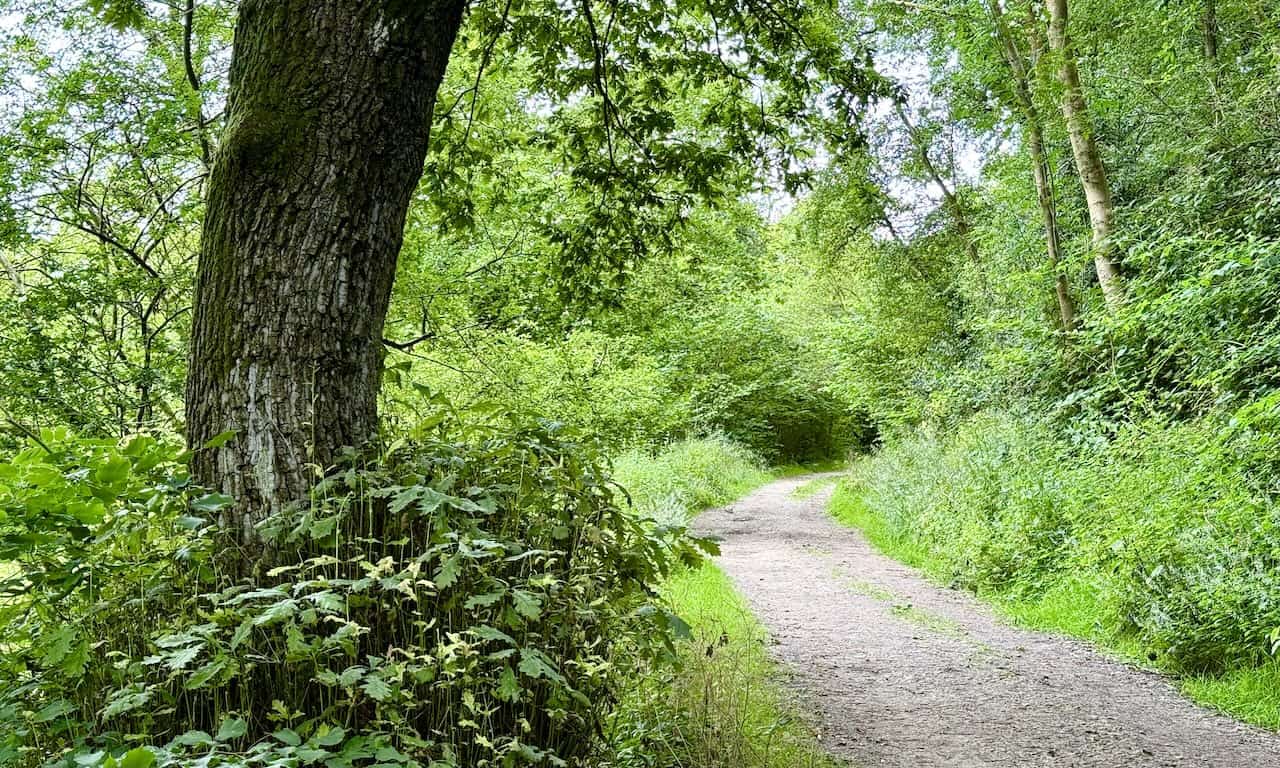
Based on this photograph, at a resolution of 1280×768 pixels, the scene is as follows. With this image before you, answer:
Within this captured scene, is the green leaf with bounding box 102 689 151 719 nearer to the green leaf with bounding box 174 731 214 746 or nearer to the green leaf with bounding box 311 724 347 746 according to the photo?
the green leaf with bounding box 174 731 214 746

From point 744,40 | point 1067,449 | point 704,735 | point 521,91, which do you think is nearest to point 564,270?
point 744,40

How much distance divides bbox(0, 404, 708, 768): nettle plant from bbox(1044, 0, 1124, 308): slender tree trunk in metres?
9.01

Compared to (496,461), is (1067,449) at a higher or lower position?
lower

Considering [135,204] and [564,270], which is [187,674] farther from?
[135,204]

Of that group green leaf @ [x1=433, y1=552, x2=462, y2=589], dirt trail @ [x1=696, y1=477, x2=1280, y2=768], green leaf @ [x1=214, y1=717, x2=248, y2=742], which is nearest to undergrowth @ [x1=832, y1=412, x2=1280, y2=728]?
dirt trail @ [x1=696, y1=477, x2=1280, y2=768]

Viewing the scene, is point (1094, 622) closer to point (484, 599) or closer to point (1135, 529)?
point (1135, 529)

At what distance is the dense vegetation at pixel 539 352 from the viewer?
86.3 inches

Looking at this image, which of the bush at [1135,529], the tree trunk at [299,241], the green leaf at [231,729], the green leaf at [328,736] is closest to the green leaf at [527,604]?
the green leaf at [328,736]

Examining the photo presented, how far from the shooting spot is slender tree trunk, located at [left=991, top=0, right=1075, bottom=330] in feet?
36.0

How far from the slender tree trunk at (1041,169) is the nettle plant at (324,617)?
1037 centimetres

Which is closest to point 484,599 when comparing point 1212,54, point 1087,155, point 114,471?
point 114,471

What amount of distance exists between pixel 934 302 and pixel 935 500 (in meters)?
5.63

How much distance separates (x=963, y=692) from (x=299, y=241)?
16.0 ft

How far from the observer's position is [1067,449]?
9.55m
